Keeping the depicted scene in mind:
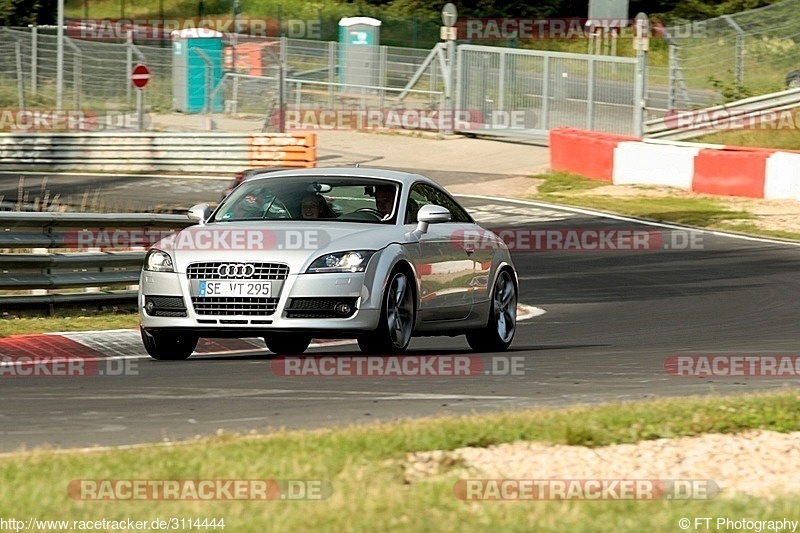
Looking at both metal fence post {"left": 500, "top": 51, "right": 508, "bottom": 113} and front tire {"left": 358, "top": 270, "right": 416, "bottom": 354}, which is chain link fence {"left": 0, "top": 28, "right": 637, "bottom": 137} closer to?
metal fence post {"left": 500, "top": 51, "right": 508, "bottom": 113}

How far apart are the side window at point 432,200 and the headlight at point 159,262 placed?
1858 millimetres

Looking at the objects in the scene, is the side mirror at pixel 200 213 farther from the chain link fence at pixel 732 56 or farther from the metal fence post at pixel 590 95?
the chain link fence at pixel 732 56

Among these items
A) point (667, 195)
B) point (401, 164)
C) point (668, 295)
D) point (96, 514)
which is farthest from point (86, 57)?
point (96, 514)

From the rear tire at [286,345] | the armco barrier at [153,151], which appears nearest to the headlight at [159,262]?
the rear tire at [286,345]

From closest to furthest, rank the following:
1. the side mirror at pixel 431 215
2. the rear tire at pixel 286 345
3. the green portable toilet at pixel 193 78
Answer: the side mirror at pixel 431 215, the rear tire at pixel 286 345, the green portable toilet at pixel 193 78

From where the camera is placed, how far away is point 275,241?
1109 centimetres

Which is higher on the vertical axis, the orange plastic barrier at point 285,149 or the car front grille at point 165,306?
the car front grille at point 165,306

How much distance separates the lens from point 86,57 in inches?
1623

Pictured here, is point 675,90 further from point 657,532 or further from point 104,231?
point 657,532

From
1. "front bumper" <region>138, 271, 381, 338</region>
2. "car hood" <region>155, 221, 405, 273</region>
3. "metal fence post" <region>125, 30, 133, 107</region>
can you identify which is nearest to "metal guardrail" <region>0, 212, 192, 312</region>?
"car hood" <region>155, 221, 405, 273</region>

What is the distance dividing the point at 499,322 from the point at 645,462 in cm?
595

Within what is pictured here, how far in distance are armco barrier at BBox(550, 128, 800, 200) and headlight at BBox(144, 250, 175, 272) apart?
17135 mm

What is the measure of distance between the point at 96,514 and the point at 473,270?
281 inches

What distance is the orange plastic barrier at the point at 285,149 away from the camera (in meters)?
32.3
